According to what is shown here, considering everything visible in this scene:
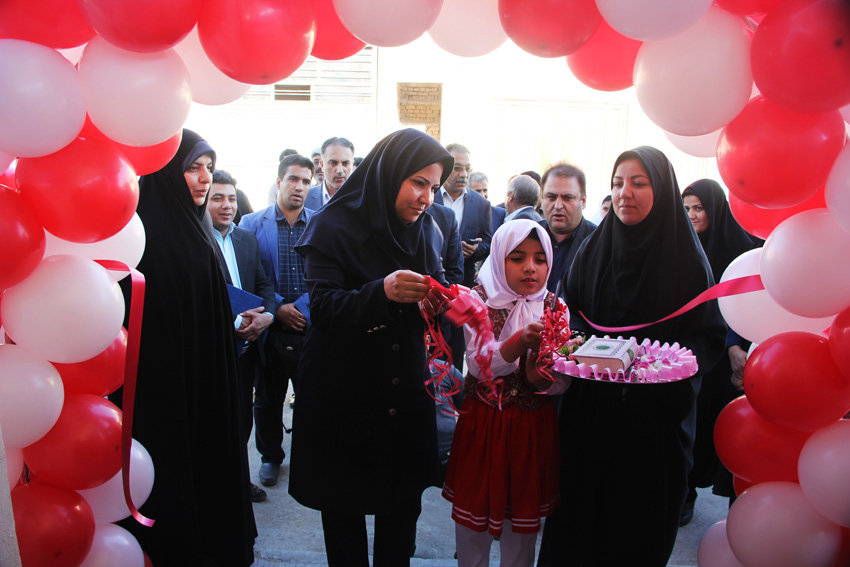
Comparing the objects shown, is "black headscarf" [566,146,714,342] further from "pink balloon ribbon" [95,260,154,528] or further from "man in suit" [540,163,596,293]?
"pink balloon ribbon" [95,260,154,528]

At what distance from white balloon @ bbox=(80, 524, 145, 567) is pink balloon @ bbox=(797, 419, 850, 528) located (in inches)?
79.5

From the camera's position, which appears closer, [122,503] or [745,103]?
[745,103]

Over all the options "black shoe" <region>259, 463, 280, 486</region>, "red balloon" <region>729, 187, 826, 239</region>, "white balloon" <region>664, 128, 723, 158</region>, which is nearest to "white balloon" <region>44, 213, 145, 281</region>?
"white balloon" <region>664, 128, 723, 158</region>

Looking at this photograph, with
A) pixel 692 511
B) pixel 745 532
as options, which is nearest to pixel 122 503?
pixel 745 532

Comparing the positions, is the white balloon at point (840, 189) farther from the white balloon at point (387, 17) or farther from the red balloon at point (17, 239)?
the red balloon at point (17, 239)

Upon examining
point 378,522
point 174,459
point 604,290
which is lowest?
point 378,522

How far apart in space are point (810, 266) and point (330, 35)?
5.29ft

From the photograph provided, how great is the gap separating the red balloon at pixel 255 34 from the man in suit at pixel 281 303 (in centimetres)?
223

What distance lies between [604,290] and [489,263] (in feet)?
1.70

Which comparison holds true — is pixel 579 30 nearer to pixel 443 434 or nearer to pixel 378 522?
pixel 378 522

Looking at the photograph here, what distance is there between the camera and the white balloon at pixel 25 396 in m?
1.48

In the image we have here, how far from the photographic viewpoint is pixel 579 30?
162cm

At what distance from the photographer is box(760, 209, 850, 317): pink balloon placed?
1476 mm

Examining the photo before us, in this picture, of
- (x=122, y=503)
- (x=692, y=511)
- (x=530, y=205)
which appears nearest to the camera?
(x=122, y=503)
